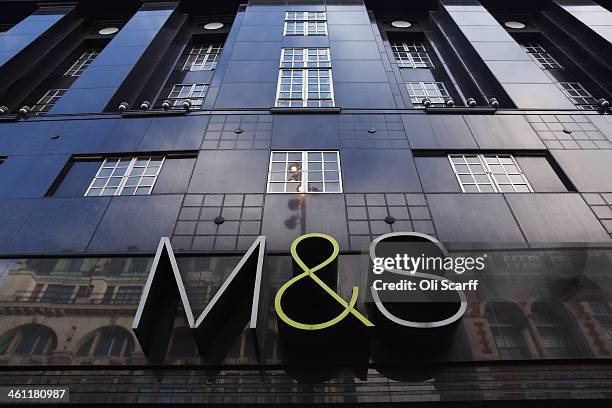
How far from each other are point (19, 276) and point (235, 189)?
21.4 feet

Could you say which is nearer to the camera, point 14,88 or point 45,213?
point 45,213

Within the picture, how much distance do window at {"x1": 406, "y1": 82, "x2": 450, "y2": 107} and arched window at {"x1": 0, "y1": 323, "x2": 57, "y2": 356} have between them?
17.1 metres

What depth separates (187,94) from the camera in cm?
1948

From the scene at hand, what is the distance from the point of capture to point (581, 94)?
19.2 metres

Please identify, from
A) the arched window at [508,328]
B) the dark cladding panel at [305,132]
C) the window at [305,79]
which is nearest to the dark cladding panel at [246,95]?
the window at [305,79]

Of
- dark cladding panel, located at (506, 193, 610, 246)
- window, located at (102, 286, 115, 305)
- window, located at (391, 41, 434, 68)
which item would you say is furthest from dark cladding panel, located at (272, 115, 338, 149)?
window, located at (391, 41, 434, 68)

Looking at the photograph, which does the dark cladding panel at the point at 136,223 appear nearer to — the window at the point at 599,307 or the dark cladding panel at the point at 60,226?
the dark cladding panel at the point at 60,226

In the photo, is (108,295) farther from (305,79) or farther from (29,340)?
(305,79)

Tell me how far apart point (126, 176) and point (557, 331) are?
13.9 metres

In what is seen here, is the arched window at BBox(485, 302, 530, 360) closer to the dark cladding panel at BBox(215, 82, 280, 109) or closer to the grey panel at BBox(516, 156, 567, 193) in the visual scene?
the grey panel at BBox(516, 156, 567, 193)

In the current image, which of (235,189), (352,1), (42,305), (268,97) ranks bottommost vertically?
(42,305)

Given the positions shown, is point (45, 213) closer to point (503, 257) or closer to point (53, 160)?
point (53, 160)

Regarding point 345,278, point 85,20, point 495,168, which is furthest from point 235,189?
point 85,20

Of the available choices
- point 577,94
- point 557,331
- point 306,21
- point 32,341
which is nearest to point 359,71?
point 306,21
